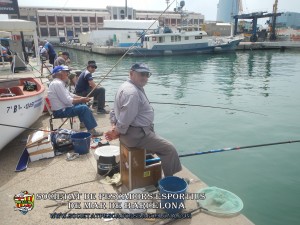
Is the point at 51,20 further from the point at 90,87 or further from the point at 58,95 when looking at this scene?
the point at 58,95

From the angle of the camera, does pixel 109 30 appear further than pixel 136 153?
Yes

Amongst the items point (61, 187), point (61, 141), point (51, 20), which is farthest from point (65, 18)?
point (61, 187)

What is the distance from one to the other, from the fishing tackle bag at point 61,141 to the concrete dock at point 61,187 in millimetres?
215

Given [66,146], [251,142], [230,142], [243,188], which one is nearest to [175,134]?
[230,142]

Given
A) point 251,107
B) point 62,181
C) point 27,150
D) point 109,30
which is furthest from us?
point 109,30

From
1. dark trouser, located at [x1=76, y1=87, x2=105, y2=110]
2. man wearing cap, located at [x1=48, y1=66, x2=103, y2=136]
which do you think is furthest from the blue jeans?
dark trouser, located at [x1=76, y1=87, x2=105, y2=110]

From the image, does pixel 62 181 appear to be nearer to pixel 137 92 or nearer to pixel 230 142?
pixel 137 92

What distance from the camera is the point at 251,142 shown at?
→ 762 cm

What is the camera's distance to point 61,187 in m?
3.95

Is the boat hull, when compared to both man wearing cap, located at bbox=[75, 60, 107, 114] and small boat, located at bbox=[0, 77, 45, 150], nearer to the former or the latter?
man wearing cap, located at bbox=[75, 60, 107, 114]

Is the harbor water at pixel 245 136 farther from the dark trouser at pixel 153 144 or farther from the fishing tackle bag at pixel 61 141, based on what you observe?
the fishing tackle bag at pixel 61 141

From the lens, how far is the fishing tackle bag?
16.8 ft

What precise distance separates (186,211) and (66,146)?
291 centimetres

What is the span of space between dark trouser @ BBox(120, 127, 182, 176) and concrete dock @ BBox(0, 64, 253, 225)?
1.80ft
